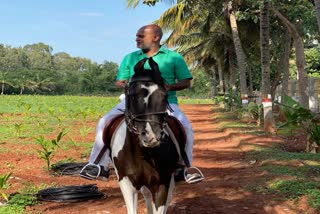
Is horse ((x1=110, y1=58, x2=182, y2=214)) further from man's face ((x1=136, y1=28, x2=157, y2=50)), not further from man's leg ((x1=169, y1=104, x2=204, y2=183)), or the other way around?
man's face ((x1=136, y1=28, x2=157, y2=50))

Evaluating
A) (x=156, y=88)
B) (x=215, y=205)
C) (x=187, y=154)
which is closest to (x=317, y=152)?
(x=215, y=205)

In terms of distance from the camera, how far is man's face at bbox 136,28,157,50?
4.20 m

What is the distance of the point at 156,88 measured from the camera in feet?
11.5

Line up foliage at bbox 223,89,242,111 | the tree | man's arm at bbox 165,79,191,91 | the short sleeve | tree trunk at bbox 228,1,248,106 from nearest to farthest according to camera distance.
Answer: man's arm at bbox 165,79,191,91 → the short sleeve → tree trunk at bbox 228,1,248,106 → foliage at bbox 223,89,242,111 → the tree

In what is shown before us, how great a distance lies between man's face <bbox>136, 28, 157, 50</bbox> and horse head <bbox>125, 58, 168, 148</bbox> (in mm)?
597

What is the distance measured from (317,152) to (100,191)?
499 cm

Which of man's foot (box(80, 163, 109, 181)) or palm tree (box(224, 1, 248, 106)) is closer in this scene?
man's foot (box(80, 163, 109, 181))

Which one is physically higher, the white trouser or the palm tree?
the palm tree

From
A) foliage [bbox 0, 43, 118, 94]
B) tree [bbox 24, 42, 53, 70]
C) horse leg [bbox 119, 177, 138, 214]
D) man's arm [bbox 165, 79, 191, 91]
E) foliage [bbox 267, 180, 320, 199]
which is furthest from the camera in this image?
tree [bbox 24, 42, 53, 70]

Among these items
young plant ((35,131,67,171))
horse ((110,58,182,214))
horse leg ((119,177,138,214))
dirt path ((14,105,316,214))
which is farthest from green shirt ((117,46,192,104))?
young plant ((35,131,67,171))

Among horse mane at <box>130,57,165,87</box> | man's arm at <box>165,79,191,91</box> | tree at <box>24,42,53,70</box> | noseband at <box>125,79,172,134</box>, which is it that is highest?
tree at <box>24,42,53,70</box>

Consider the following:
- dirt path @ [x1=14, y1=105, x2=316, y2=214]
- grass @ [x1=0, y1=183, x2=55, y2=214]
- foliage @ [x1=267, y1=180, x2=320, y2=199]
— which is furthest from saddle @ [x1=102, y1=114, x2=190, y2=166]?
foliage @ [x1=267, y1=180, x2=320, y2=199]

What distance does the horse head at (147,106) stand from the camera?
3324 millimetres

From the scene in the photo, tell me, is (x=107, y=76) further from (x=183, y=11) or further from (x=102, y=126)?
(x=102, y=126)
